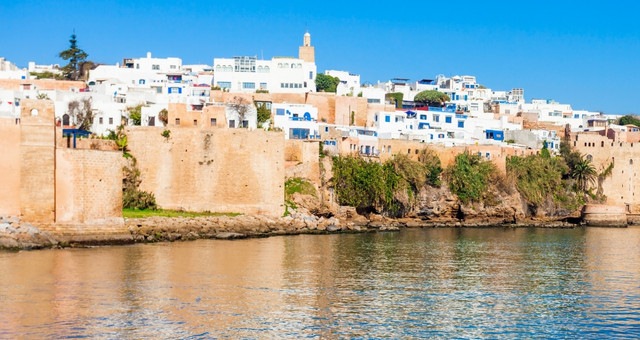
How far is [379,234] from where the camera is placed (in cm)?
3603

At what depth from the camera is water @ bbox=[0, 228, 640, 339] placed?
18.3 meters

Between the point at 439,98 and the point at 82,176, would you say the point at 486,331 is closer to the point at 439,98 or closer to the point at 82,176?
the point at 82,176

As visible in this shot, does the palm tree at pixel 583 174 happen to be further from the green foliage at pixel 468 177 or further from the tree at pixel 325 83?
the tree at pixel 325 83

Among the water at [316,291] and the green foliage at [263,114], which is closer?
the water at [316,291]

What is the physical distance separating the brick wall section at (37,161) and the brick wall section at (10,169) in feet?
0.33

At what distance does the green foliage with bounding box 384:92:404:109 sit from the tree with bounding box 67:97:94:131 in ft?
73.0

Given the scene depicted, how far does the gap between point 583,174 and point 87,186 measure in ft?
81.6

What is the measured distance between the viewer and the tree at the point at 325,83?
54.5m

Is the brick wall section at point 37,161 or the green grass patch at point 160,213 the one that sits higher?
the brick wall section at point 37,161

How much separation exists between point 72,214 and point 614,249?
51.3 feet

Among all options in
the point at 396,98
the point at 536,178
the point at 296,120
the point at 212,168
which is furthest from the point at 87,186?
the point at 396,98

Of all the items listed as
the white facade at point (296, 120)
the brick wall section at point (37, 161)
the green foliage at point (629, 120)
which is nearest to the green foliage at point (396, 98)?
the white facade at point (296, 120)

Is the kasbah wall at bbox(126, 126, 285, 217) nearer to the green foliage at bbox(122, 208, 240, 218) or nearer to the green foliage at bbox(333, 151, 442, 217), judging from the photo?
the green foliage at bbox(122, 208, 240, 218)

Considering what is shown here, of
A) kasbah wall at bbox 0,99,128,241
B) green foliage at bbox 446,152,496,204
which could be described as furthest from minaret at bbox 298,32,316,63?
kasbah wall at bbox 0,99,128,241
